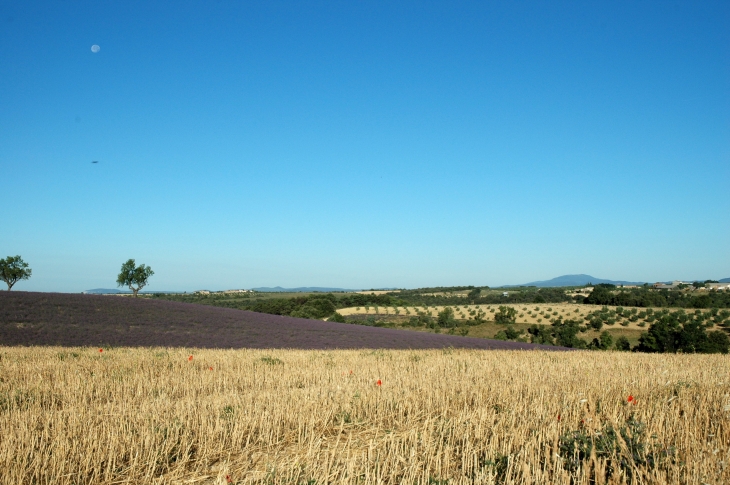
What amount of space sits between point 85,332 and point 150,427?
1944 cm

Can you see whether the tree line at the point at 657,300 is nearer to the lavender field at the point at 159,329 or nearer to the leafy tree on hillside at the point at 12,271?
the lavender field at the point at 159,329

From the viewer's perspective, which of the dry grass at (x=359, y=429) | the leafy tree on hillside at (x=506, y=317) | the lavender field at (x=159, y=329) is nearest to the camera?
the dry grass at (x=359, y=429)

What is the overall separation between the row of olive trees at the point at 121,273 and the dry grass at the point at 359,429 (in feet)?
217

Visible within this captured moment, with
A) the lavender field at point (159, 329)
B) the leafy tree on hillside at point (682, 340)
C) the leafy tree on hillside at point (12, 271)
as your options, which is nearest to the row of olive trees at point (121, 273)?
the leafy tree on hillside at point (12, 271)

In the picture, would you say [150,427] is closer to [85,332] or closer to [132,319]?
[85,332]

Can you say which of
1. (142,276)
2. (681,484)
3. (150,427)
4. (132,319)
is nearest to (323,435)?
(150,427)

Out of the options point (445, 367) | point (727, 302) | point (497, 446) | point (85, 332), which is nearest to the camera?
point (497, 446)

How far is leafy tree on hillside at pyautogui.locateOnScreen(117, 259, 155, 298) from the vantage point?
71375 millimetres

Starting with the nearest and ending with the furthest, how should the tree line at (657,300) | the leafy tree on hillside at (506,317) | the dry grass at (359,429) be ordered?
1. the dry grass at (359,429)
2. the leafy tree on hillside at (506,317)
3. the tree line at (657,300)

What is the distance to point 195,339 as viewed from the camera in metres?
23.6

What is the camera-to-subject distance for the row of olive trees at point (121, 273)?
2571 inches

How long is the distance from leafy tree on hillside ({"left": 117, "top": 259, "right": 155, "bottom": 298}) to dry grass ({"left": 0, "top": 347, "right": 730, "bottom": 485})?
2599 inches

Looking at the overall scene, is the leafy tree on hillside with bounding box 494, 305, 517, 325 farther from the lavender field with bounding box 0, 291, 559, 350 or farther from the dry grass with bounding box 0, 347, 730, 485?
the dry grass with bounding box 0, 347, 730, 485

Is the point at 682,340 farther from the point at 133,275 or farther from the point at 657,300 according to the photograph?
the point at 133,275
